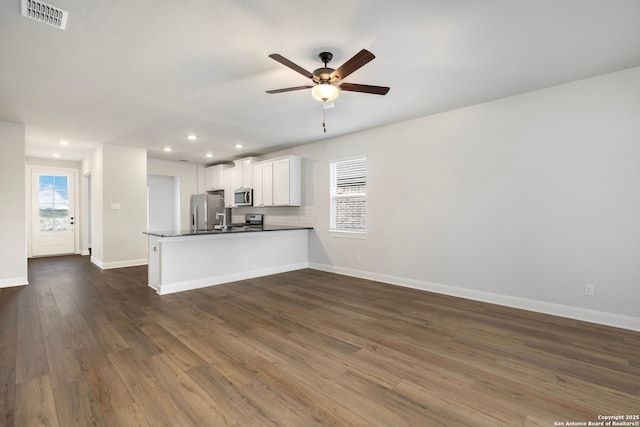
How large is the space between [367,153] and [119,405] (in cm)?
466

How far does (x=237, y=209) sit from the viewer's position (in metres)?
8.18

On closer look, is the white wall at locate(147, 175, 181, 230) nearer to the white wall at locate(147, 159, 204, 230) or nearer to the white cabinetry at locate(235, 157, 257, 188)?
the white wall at locate(147, 159, 204, 230)

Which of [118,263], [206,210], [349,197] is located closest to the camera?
[349,197]

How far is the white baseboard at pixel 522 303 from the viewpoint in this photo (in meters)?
3.14

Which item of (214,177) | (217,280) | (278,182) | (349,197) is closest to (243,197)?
(278,182)

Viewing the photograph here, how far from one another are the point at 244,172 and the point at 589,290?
6566mm

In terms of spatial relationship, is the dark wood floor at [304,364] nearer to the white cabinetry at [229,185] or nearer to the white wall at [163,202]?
the white cabinetry at [229,185]

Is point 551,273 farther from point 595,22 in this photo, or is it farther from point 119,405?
point 119,405

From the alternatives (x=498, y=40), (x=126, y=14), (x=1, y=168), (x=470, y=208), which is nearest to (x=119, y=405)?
(x=126, y=14)

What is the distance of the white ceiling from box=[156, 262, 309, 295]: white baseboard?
8.35 ft

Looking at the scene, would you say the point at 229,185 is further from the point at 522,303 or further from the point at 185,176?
the point at 522,303

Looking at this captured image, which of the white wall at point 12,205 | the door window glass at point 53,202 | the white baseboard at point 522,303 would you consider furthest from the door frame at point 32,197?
the white baseboard at point 522,303

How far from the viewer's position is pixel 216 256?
500 centimetres

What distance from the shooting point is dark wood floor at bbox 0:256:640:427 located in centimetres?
181
